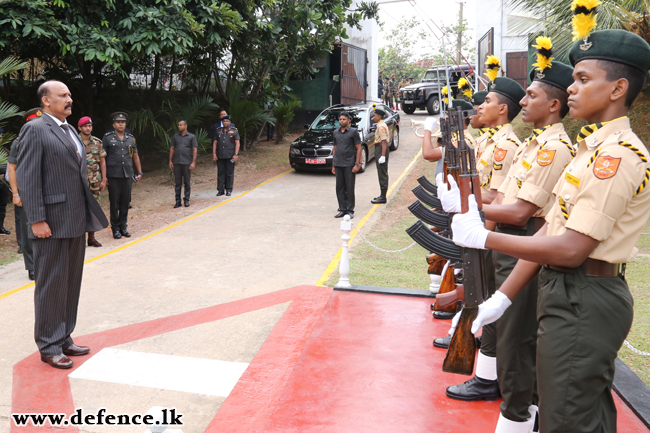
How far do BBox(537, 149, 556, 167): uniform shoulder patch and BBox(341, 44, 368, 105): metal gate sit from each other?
19469 mm

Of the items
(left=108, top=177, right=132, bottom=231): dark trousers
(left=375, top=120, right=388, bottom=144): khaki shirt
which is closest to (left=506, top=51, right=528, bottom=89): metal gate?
(left=375, top=120, right=388, bottom=144): khaki shirt

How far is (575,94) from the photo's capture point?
233 centimetres

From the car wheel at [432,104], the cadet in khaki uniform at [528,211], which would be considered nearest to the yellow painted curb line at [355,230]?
the cadet in khaki uniform at [528,211]

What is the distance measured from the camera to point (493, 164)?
392cm

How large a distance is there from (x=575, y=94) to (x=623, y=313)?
939 mm

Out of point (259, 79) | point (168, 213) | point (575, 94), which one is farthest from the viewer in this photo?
point (259, 79)

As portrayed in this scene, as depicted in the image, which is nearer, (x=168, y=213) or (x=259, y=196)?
(x=168, y=213)

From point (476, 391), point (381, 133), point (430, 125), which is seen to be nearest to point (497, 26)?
point (381, 133)

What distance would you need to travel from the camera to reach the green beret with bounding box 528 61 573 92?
313cm

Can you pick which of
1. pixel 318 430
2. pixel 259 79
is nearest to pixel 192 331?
pixel 318 430

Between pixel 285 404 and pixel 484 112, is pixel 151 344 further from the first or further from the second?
pixel 484 112

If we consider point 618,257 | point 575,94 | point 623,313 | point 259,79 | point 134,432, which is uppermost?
point 259,79

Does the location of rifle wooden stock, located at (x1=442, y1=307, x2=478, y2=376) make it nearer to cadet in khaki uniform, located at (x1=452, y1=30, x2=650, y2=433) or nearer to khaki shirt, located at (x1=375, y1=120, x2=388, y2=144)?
cadet in khaki uniform, located at (x1=452, y1=30, x2=650, y2=433)

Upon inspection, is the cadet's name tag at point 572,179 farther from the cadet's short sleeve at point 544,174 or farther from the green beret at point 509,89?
the green beret at point 509,89
